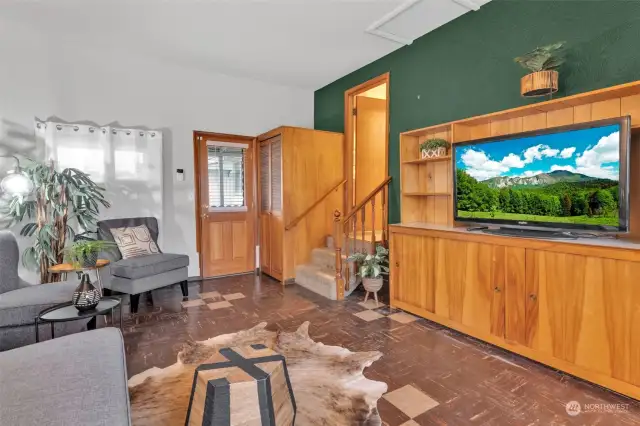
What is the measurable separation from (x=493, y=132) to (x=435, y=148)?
501 mm

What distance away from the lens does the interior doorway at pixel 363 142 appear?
489cm

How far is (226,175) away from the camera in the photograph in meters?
5.07

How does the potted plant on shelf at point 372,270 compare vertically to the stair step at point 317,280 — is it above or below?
above

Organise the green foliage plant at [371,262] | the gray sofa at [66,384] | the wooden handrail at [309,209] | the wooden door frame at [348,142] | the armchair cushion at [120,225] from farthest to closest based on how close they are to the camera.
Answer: the wooden door frame at [348,142]
the wooden handrail at [309,209]
the armchair cushion at [120,225]
the green foliage plant at [371,262]
the gray sofa at [66,384]

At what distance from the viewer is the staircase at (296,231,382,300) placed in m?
3.96

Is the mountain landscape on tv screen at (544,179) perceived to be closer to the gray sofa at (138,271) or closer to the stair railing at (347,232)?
the stair railing at (347,232)

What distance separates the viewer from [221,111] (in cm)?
493

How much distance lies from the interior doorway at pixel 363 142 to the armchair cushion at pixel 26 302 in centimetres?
329

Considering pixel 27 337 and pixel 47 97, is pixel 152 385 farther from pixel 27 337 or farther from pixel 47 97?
pixel 47 97

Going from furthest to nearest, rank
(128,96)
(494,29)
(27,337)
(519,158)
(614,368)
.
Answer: (128,96) < (494,29) < (519,158) < (27,337) < (614,368)

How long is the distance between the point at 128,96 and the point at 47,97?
2.67 ft

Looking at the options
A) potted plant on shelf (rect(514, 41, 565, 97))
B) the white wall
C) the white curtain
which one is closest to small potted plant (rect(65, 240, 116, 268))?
the white curtain

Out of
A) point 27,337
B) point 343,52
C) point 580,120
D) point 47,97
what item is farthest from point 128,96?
point 580,120

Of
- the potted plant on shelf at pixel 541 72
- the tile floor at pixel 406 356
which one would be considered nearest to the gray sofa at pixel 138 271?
the tile floor at pixel 406 356
